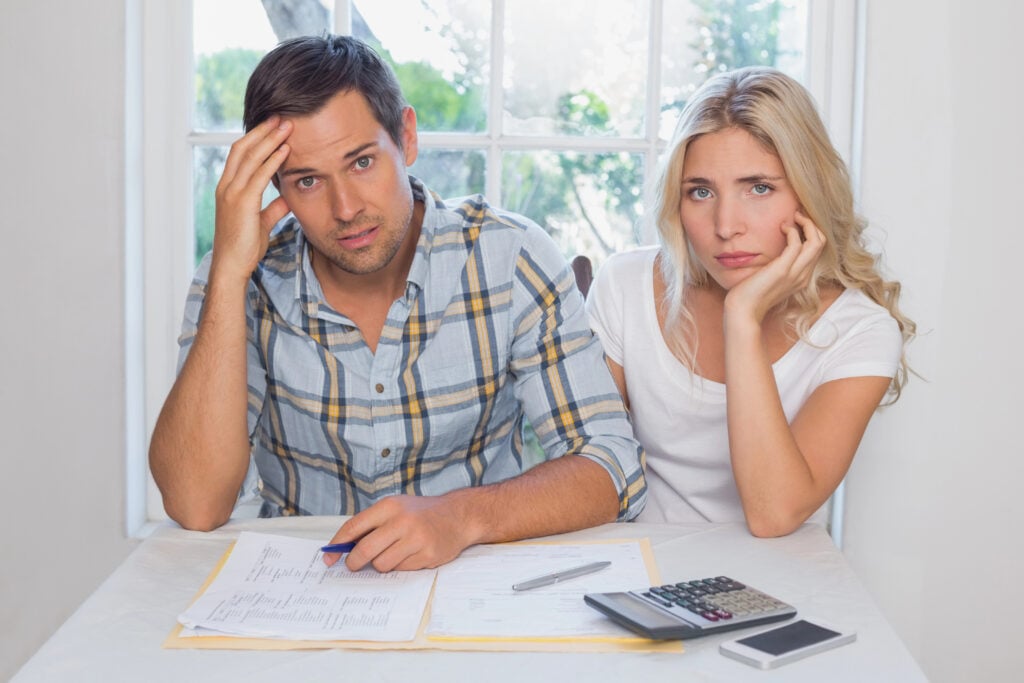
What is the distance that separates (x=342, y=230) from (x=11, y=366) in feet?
3.24

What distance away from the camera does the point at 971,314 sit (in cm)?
201

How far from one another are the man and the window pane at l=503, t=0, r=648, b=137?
1.89 feet

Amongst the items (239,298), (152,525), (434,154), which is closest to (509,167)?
(434,154)

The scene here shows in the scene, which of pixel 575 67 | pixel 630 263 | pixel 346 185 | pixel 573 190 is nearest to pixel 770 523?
pixel 630 263

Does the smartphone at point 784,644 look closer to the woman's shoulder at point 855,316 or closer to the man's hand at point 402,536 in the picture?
the man's hand at point 402,536

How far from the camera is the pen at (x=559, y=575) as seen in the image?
1.06 m

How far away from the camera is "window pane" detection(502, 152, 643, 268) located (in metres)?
2.21

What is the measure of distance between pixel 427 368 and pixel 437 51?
2.96 ft

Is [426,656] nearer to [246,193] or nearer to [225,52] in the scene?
[246,193]

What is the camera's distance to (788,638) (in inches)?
37.1

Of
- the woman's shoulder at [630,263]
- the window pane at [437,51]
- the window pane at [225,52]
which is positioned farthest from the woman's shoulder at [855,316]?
the window pane at [225,52]

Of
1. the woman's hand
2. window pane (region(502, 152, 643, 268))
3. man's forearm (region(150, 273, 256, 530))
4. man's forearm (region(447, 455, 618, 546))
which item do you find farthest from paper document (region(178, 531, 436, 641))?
window pane (region(502, 152, 643, 268))

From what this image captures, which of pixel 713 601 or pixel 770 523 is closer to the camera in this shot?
pixel 713 601

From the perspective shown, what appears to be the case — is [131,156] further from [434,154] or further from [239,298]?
[239,298]
